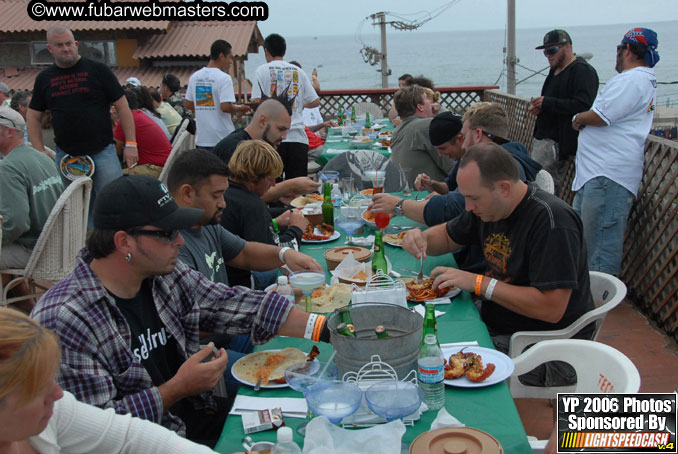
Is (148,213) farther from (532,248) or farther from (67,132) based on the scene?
(67,132)

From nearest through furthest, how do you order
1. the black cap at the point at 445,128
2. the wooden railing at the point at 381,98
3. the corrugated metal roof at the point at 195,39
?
the black cap at the point at 445,128, the wooden railing at the point at 381,98, the corrugated metal roof at the point at 195,39

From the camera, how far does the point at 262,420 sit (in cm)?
179

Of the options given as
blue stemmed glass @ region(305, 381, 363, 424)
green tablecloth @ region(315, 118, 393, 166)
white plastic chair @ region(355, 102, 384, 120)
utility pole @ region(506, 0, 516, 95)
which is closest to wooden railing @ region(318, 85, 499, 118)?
white plastic chair @ region(355, 102, 384, 120)

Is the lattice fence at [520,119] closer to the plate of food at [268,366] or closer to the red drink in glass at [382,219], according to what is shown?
the red drink in glass at [382,219]

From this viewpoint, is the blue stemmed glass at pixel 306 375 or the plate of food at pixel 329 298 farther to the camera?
the plate of food at pixel 329 298

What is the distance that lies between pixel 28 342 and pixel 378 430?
0.93 metres

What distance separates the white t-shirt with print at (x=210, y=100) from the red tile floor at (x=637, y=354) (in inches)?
187

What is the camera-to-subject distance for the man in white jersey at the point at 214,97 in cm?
666

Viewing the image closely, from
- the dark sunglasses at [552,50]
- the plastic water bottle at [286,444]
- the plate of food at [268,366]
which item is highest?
the dark sunglasses at [552,50]

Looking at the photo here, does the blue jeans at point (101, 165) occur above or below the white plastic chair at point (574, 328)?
above

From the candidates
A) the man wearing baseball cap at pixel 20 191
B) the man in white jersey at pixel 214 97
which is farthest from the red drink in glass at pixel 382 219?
the man in white jersey at pixel 214 97

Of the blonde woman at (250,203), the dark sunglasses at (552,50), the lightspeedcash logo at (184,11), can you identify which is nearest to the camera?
the blonde woman at (250,203)

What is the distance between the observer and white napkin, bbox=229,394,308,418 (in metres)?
1.84

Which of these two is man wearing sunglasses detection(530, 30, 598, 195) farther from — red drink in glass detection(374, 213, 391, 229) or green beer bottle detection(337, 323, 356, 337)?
green beer bottle detection(337, 323, 356, 337)
